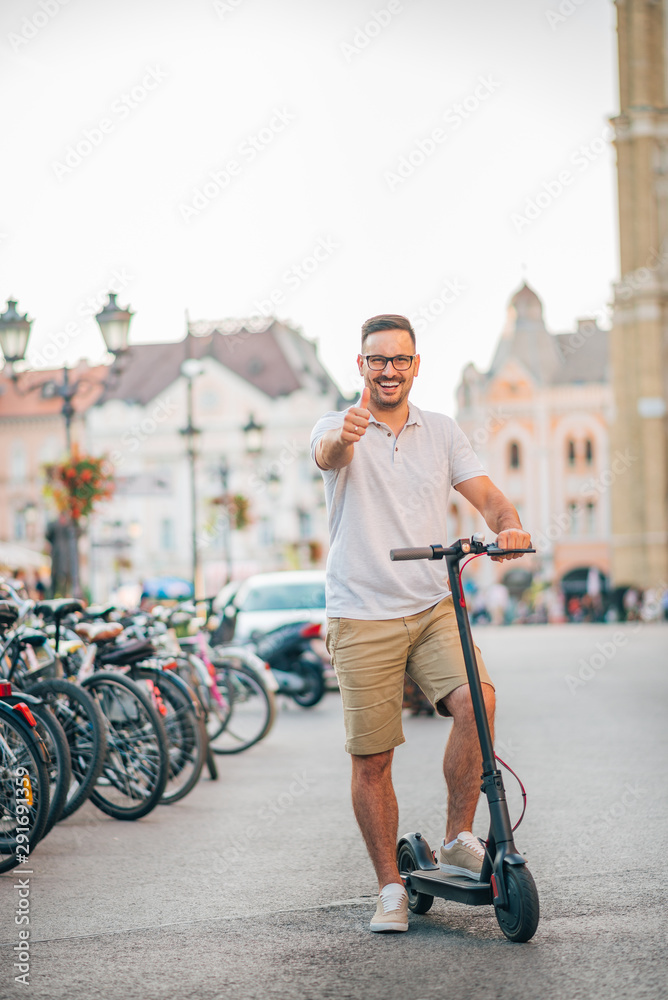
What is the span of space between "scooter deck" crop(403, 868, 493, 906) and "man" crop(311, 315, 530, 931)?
0.07 metres

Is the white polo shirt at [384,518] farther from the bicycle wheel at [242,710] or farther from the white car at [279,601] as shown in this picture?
the white car at [279,601]

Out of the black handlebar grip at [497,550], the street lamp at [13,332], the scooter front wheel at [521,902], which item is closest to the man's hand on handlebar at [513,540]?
the black handlebar grip at [497,550]

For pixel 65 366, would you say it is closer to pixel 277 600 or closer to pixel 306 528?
pixel 277 600

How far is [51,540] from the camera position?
67.9 feet

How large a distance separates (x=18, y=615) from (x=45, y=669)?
0.50 metres

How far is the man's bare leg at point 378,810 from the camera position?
4.73 meters

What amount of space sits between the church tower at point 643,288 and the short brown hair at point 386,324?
201 ft

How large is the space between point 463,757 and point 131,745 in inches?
127

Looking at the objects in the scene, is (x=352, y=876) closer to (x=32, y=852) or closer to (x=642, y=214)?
(x=32, y=852)

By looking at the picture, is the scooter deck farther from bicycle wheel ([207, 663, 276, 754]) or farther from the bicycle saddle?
bicycle wheel ([207, 663, 276, 754])

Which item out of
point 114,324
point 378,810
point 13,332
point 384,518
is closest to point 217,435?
point 114,324

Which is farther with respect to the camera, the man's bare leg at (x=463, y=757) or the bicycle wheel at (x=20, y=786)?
the bicycle wheel at (x=20, y=786)

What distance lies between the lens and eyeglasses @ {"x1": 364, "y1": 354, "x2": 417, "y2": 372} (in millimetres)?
4828

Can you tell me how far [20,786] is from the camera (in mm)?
5957
